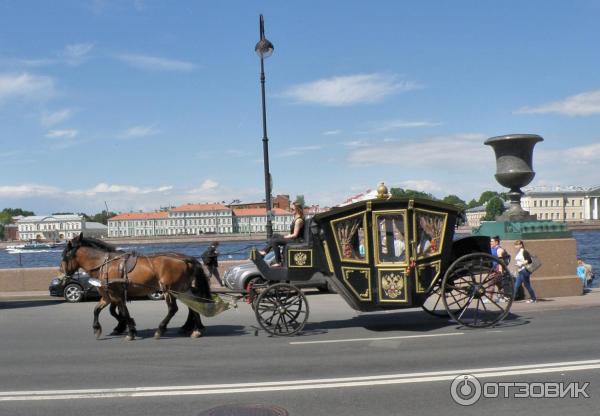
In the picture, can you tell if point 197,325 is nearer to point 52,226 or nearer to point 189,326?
point 189,326

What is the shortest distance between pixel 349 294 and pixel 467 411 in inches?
180

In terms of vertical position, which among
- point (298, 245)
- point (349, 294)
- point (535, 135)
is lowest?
point (349, 294)

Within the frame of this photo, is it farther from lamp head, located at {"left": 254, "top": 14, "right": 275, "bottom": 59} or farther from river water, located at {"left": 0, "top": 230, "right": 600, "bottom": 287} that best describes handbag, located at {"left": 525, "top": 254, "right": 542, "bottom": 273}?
lamp head, located at {"left": 254, "top": 14, "right": 275, "bottom": 59}

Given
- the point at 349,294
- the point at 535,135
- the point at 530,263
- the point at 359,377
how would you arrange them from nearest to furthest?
the point at 359,377 → the point at 349,294 → the point at 530,263 → the point at 535,135

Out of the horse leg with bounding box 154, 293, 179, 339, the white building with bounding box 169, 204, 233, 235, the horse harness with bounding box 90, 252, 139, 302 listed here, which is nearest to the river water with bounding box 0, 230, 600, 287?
the horse harness with bounding box 90, 252, 139, 302

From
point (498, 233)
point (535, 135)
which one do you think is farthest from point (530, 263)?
point (535, 135)

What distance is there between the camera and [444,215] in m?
10.5

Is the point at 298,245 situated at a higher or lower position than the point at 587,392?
higher

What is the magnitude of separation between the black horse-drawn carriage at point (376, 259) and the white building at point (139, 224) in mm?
183261

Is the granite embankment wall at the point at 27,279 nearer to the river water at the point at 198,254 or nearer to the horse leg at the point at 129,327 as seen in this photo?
the river water at the point at 198,254

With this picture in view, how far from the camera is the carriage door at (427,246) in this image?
10.3 m

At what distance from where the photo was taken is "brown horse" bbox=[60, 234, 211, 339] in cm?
1041

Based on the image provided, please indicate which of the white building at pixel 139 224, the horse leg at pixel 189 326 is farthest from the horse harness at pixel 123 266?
the white building at pixel 139 224

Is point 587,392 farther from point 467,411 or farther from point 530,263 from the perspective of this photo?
point 530,263
